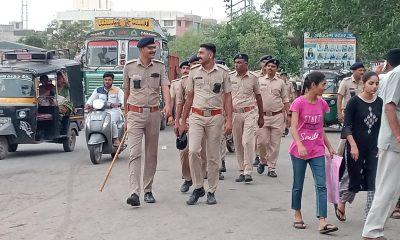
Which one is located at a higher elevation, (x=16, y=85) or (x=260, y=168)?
(x=16, y=85)

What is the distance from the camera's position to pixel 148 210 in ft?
31.3

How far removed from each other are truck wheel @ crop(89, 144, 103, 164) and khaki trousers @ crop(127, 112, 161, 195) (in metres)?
4.80

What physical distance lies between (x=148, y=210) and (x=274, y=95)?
4466 mm

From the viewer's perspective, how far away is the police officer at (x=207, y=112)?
998 cm

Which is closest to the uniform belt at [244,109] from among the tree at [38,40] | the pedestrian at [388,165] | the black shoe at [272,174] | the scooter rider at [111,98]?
the black shoe at [272,174]

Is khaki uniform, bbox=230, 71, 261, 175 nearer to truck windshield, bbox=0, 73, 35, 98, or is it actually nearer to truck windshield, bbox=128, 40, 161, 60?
truck windshield, bbox=0, 73, 35, 98

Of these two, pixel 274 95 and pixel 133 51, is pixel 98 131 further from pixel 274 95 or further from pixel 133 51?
pixel 133 51

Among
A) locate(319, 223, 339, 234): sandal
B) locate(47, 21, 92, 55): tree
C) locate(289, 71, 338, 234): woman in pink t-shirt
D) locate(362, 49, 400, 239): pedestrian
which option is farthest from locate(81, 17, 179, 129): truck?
locate(47, 21, 92, 55): tree

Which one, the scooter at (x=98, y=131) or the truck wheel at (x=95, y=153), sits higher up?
the scooter at (x=98, y=131)

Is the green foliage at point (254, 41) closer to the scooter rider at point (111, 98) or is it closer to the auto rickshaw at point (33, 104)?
the auto rickshaw at point (33, 104)

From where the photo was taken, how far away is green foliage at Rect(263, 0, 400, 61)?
23984mm

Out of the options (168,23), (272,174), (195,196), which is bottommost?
(272,174)

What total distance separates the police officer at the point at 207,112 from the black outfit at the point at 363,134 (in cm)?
200

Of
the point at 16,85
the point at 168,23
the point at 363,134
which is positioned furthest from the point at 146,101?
the point at 168,23
